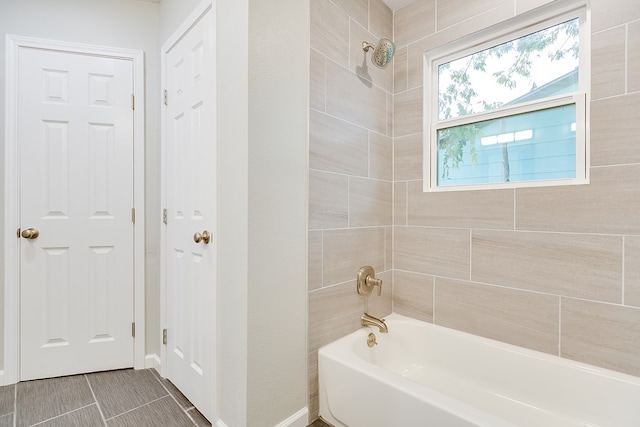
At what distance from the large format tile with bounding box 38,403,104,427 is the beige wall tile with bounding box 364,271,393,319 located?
1586 millimetres

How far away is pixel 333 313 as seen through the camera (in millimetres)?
1667

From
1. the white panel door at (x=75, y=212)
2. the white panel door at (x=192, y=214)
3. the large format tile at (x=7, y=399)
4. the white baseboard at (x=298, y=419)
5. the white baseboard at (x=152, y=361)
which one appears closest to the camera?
the white baseboard at (x=298, y=419)

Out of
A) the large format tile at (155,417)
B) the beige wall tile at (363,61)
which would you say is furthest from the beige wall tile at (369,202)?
the large format tile at (155,417)

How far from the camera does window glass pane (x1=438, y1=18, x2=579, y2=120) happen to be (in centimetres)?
155

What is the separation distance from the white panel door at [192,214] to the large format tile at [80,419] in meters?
0.41

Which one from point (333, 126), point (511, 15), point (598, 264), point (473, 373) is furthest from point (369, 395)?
point (511, 15)

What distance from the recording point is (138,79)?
2.13 metres

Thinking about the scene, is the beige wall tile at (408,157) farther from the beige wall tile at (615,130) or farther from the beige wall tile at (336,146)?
the beige wall tile at (615,130)

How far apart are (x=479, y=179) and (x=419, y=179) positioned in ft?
1.18

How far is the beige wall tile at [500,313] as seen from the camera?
155 cm

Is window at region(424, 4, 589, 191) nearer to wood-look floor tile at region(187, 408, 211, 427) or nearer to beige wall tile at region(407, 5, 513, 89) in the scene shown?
beige wall tile at region(407, 5, 513, 89)

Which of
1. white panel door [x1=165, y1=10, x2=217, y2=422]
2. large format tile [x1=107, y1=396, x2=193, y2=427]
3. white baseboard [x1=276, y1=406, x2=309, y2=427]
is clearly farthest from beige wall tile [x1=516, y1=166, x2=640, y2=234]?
large format tile [x1=107, y1=396, x2=193, y2=427]

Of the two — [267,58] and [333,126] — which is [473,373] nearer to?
[333,126]

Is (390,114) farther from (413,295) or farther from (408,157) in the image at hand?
(413,295)
